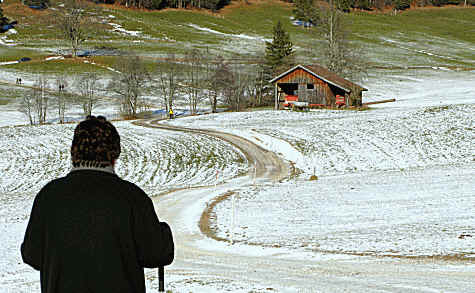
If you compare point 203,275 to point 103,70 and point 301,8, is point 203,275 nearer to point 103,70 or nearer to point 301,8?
point 103,70

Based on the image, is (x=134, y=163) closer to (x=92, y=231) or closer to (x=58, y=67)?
(x=92, y=231)

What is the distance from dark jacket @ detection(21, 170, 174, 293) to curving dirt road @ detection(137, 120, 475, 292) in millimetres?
6733

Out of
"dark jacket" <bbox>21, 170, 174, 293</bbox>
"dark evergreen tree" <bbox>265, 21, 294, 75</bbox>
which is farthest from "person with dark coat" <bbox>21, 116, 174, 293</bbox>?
"dark evergreen tree" <bbox>265, 21, 294, 75</bbox>

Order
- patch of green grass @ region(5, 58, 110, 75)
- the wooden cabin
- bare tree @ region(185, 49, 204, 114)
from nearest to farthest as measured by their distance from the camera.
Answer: the wooden cabin < bare tree @ region(185, 49, 204, 114) < patch of green grass @ region(5, 58, 110, 75)

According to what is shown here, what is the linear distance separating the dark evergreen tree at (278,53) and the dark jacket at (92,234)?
236ft

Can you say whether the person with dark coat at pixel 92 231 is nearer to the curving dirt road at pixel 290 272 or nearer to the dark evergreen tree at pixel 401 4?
the curving dirt road at pixel 290 272

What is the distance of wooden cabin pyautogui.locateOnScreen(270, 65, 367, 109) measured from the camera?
2443 inches

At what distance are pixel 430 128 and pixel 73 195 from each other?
4103 centimetres

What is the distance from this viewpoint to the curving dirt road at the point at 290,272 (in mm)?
9812

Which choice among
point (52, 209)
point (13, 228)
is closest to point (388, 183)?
point (13, 228)

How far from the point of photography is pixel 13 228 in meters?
18.2

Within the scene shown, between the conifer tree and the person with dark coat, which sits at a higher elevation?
the conifer tree

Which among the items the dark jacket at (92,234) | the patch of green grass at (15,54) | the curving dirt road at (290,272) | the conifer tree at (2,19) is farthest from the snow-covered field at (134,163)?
the conifer tree at (2,19)

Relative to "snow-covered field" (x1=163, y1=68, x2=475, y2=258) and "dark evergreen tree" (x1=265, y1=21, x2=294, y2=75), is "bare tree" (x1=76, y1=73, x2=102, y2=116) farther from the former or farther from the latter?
"dark evergreen tree" (x1=265, y1=21, x2=294, y2=75)
